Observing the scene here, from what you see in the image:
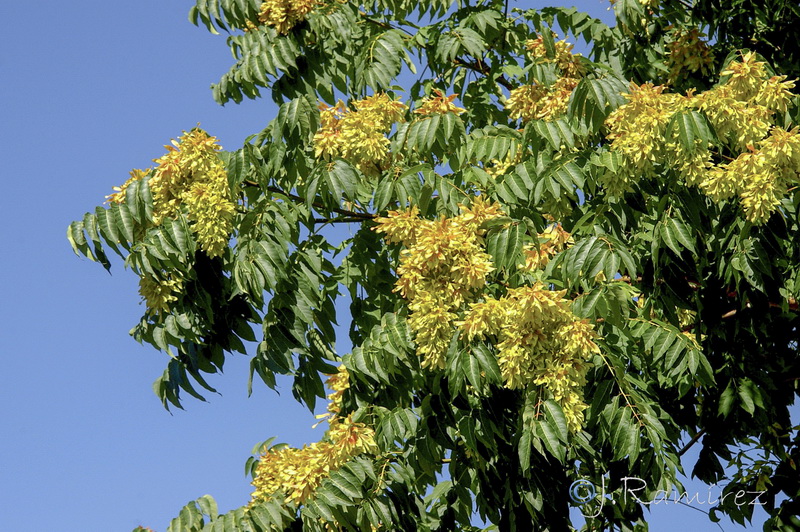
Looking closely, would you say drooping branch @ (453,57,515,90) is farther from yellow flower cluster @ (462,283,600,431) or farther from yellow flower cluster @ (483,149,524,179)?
yellow flower cluster @ (462,283,600,431)

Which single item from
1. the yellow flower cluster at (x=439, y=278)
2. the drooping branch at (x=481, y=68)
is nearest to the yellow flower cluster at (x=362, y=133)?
the yellow flower cluster at (x=439, y=278)

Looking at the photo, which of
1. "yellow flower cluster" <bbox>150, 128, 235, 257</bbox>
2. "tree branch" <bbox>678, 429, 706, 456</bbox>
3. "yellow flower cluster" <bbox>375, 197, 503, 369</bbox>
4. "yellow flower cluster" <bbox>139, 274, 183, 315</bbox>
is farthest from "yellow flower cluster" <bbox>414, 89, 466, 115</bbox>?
"tree branch" <bbox>678, 429, 706, 456</bbox>

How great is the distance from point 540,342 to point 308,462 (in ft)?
4.29

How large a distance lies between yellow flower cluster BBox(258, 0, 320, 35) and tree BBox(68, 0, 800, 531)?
0.01 metres

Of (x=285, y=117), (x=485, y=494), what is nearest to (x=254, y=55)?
(x=285, y=117)

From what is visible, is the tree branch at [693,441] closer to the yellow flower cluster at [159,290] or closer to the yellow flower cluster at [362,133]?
the yellow flower cluster at [362,133]

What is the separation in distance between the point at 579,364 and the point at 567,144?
53.0 inches

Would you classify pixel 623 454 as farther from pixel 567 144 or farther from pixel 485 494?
pixel 567 144

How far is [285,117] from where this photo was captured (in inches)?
205

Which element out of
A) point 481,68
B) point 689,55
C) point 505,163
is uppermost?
point 481,68

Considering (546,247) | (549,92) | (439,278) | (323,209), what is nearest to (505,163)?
(549,92)

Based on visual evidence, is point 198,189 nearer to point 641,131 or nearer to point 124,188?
point 124,188

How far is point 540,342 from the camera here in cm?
404

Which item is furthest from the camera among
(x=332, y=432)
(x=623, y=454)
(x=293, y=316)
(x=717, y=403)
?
(x=717, y=403)
